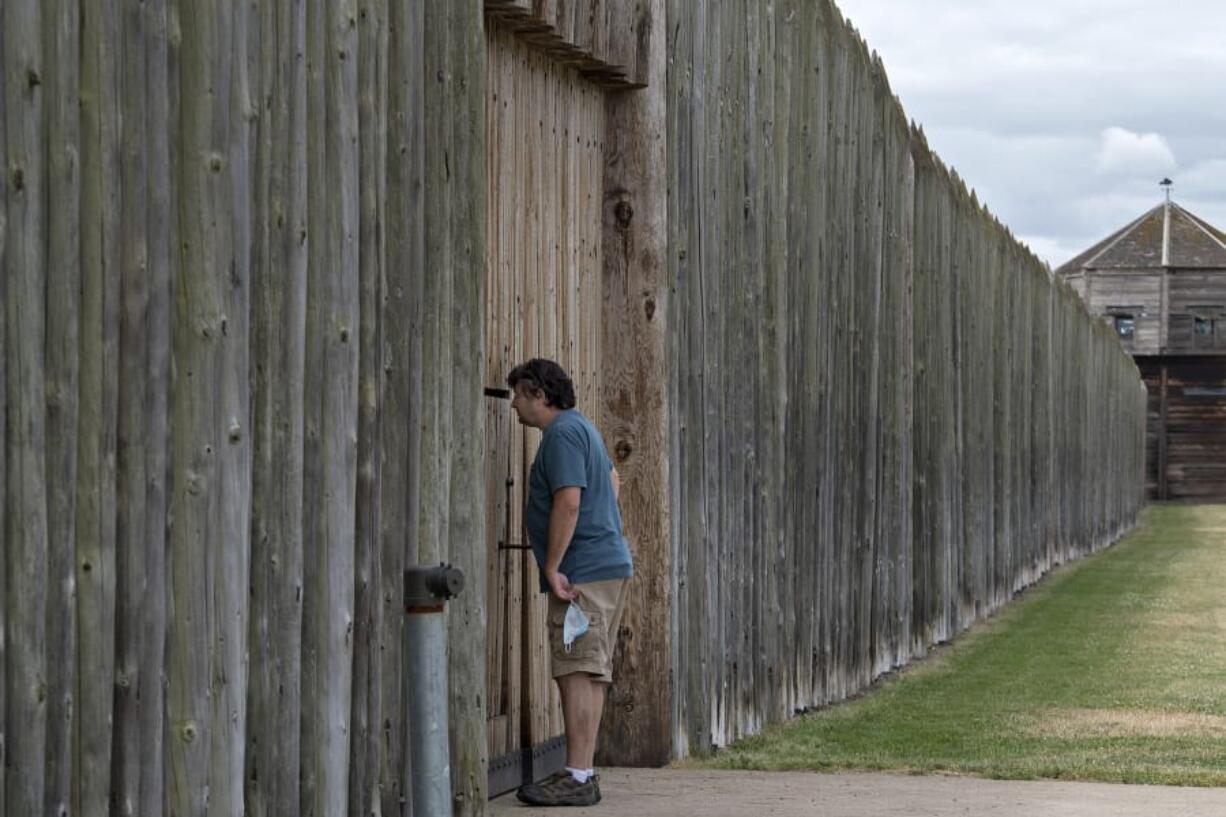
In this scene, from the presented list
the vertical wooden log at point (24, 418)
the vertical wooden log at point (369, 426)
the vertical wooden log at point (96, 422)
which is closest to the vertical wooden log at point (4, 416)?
the vertical wooden log at point (24, 418)

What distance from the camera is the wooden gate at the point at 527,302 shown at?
287 inches

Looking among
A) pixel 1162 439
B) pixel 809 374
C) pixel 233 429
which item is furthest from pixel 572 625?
pixel 1162 439

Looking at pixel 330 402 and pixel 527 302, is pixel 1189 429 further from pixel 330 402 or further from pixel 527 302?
pixel 330 402

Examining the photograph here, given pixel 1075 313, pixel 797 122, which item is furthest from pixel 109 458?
pixel 1075 313

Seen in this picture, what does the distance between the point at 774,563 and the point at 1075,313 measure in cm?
1572

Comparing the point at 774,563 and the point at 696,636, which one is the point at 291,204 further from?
the point at 774,563

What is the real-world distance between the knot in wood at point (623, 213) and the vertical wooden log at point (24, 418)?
422 centimetres

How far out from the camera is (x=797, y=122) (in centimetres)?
1030

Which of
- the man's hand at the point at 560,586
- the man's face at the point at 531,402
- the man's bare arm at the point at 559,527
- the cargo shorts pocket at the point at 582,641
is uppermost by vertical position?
the man's face at the point at 531,402

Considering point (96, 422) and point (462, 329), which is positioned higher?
point (462, 329)

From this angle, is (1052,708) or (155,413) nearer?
(155,413)

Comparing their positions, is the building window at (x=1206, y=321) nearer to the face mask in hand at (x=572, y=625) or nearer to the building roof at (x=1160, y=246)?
the building roof at (x=1160, y=246)

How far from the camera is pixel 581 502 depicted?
710 cm

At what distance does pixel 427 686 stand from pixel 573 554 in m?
2.35
